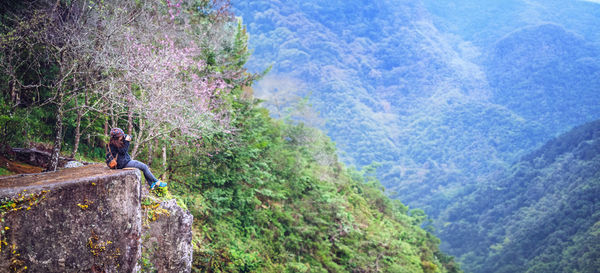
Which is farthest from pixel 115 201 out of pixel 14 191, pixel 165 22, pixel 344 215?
pixel 344 215

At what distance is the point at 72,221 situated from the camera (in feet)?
16.5

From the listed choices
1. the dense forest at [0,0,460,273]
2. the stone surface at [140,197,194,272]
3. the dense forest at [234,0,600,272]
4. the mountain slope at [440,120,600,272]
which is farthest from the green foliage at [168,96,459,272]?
the mountain slope at [440,120,600,272]

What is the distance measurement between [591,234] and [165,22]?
7246 cm

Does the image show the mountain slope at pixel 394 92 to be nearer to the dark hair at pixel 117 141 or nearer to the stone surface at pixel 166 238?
the stone surface at pixel 166 238

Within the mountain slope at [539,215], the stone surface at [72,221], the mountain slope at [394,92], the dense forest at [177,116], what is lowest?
the stone surface at [72,221]

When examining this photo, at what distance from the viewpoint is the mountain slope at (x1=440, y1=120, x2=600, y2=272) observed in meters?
61.7

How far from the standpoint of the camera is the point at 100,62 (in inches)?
339

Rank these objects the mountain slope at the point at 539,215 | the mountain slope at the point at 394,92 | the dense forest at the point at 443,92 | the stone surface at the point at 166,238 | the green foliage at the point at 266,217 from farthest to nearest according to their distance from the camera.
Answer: the mountain slope at the point at 394,92, the dense forest at the point at 443,92, the mountain slope at the point at 539,215, the green foliage at the point at 266,217, the stone surface at the point at 166,238

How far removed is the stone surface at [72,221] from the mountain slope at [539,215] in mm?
65926

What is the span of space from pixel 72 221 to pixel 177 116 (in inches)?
198

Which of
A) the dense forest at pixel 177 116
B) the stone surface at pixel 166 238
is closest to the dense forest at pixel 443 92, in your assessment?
the dense forest at pixel 177 116

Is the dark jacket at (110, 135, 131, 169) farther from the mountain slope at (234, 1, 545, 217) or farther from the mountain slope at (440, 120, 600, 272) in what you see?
the mountain slope at (234, 1, 545, 217)

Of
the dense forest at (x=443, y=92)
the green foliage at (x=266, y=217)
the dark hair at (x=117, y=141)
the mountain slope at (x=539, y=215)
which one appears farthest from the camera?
the dense forest at (x=443, y=92)

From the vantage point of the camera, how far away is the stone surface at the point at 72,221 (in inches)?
179
